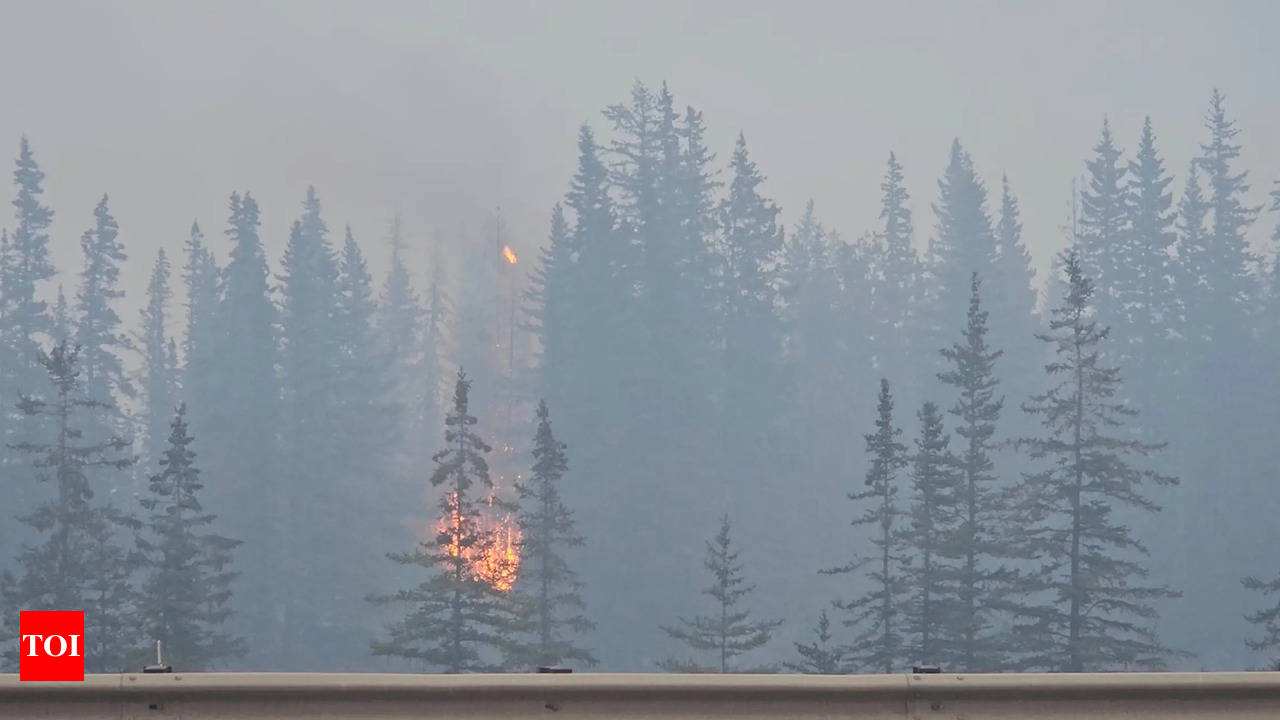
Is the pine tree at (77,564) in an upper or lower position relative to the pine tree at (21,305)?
lower

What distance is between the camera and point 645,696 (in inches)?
269

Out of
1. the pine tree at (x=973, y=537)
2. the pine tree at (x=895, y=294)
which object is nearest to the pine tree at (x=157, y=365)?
the pine tree at (x=895, y=294)

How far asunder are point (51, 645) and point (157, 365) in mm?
98714

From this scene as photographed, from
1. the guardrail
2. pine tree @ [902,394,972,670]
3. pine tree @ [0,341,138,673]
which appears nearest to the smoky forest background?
pine tree @ [0,341,138,673]

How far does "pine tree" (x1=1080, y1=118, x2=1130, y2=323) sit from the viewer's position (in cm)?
9656

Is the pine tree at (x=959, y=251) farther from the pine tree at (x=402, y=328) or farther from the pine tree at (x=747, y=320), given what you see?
the pine tree at (x=402, y=328)

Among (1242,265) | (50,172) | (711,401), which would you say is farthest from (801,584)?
(50,172)

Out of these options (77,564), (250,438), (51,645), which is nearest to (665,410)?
(250,438)

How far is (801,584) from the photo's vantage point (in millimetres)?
85125

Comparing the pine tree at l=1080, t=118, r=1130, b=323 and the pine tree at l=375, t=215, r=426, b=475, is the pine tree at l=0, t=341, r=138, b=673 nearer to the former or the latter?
the pine tree at l=375, t=215, r=426, b=475

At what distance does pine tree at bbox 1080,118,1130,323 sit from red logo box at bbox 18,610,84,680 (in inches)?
3719

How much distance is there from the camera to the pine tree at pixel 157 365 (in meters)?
97.1

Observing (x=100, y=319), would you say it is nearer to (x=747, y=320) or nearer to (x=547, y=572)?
(x=747, y=320)

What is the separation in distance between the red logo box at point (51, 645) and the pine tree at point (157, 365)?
8981cm
